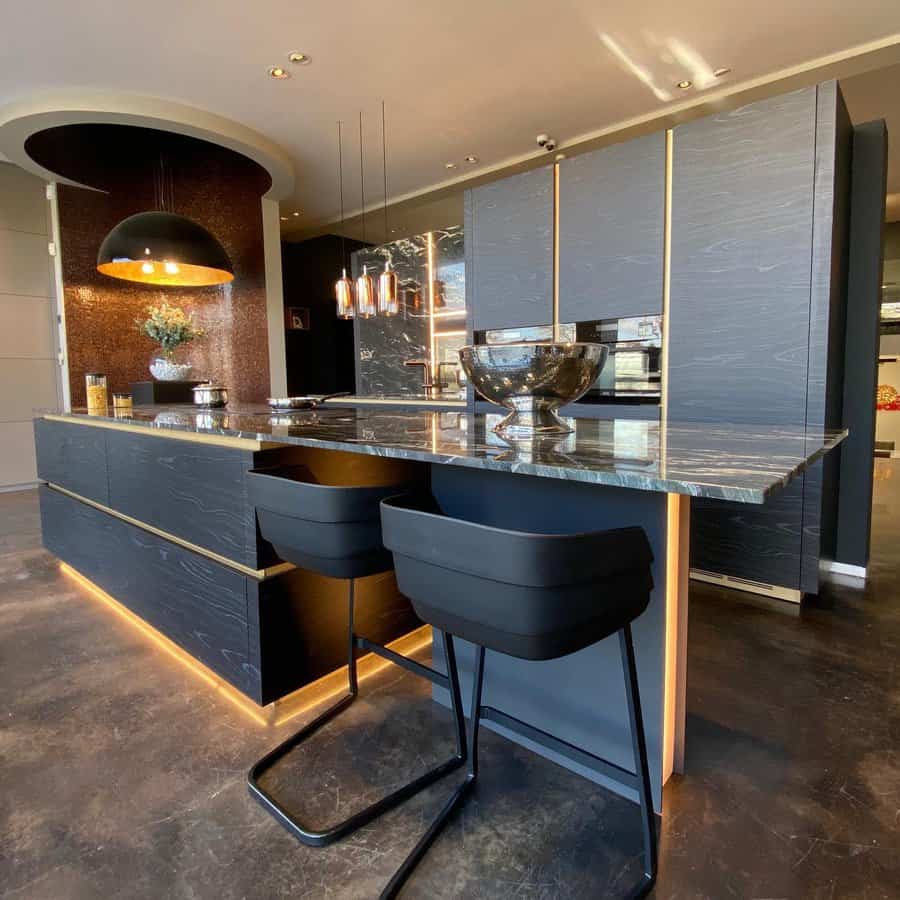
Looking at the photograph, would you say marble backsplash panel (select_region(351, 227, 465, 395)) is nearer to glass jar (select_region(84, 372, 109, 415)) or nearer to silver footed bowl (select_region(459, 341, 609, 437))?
glass jar (select_region(84, 372, 109, 415))

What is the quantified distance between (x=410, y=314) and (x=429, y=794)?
480cm

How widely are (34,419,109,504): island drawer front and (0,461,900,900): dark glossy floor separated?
0.78 m

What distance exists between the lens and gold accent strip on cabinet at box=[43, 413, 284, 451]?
1.65 m

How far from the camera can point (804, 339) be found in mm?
2518

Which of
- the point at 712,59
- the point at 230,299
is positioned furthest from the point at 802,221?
the point at 230,299

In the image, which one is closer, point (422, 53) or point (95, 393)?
point (95, 393)

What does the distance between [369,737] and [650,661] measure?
846 mm

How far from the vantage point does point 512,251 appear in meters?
3.53

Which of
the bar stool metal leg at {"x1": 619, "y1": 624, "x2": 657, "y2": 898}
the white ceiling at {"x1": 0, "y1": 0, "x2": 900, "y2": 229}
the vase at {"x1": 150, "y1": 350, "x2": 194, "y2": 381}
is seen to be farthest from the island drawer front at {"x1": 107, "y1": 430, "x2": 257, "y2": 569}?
the white ceiling at {"x1": 0, "y1": 0, "x2": 900, "y2": 229}

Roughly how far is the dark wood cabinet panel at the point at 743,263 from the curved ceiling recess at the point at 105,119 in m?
3.12

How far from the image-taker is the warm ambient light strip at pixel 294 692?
5.78 feet

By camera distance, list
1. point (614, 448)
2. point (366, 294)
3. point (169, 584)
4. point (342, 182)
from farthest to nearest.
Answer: point (342, 182) < point (366, 294) < point (169, 584) < point (614, 448)

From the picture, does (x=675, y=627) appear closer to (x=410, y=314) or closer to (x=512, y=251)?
(x=512, y=251)

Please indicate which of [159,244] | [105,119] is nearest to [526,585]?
[159,244]
